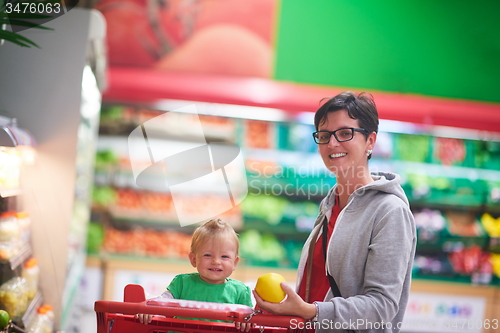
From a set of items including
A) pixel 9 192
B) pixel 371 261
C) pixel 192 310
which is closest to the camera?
pixel 192 310

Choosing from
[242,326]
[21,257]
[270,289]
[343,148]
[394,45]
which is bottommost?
[21,257]

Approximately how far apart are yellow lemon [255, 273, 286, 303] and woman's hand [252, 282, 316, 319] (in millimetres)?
12

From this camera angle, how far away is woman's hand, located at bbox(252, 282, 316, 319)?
1.31 meters

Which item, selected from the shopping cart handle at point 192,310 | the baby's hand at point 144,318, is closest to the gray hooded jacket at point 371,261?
the shopping cart handle at point 192,310

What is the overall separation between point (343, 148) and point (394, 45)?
4712 millimetres

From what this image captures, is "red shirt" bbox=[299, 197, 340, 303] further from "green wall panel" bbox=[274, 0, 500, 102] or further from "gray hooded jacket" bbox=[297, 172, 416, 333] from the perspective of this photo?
"green wall panel" bbox=[274, 0, 500, 102]

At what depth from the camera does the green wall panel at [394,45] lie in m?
5.73

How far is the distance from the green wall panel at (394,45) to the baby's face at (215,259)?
4.43 metres

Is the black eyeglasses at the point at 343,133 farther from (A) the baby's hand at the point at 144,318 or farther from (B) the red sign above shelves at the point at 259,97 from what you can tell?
(B) the red sign above shelves at the point at 259,97

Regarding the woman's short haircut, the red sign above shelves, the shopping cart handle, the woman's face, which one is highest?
the red sign above shelves

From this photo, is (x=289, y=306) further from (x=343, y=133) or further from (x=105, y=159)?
(x=105, y=159)

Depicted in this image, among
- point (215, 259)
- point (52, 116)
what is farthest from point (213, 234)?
point (52, 116)

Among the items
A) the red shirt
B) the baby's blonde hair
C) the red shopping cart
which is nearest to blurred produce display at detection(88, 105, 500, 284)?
the red shirt

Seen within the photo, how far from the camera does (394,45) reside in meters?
5.76
